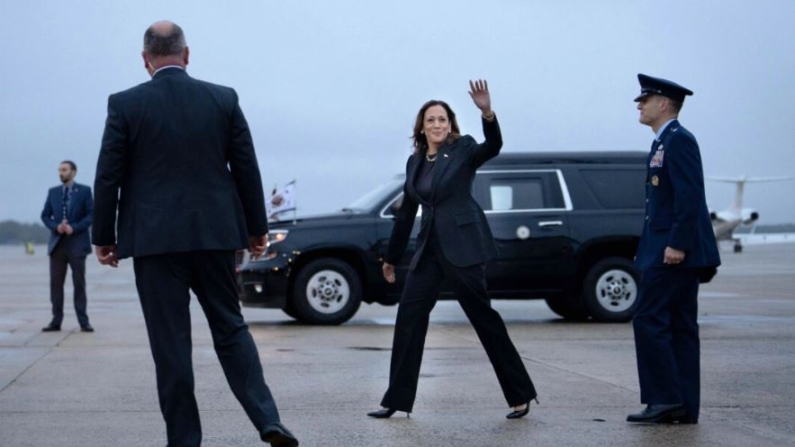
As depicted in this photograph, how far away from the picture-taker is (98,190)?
5.87 metres

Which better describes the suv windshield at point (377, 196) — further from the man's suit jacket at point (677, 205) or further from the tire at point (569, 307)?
the man's suit jacket at point (677, 205)

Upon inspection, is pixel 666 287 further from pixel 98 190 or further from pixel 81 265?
pixel 81 265

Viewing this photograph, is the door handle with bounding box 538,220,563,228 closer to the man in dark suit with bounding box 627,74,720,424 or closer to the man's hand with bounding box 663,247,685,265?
the man in dark suit with bounding box 627,74,720,424

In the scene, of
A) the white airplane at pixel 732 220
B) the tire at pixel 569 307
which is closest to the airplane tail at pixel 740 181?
the white airplane at pixel 732 220

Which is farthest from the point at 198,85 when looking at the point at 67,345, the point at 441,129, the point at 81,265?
the point at 81,265

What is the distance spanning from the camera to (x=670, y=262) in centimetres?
715

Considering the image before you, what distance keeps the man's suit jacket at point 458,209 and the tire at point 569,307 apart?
8.20 metres

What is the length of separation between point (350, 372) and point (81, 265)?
5.47 m

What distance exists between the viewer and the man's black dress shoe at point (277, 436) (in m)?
5.86

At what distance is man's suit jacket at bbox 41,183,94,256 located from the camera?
1462cm

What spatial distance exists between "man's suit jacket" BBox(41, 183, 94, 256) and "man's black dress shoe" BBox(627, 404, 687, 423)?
8505 mm

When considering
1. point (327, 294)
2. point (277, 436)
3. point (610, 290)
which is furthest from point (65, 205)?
point (277, 436)

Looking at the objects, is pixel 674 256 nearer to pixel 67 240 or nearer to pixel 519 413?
pixel 519 413

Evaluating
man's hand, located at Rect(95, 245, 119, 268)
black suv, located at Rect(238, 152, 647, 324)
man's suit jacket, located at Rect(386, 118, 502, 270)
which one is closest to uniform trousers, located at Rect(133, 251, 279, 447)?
man's hand, located at Rect(95, 245, 119, 268)
